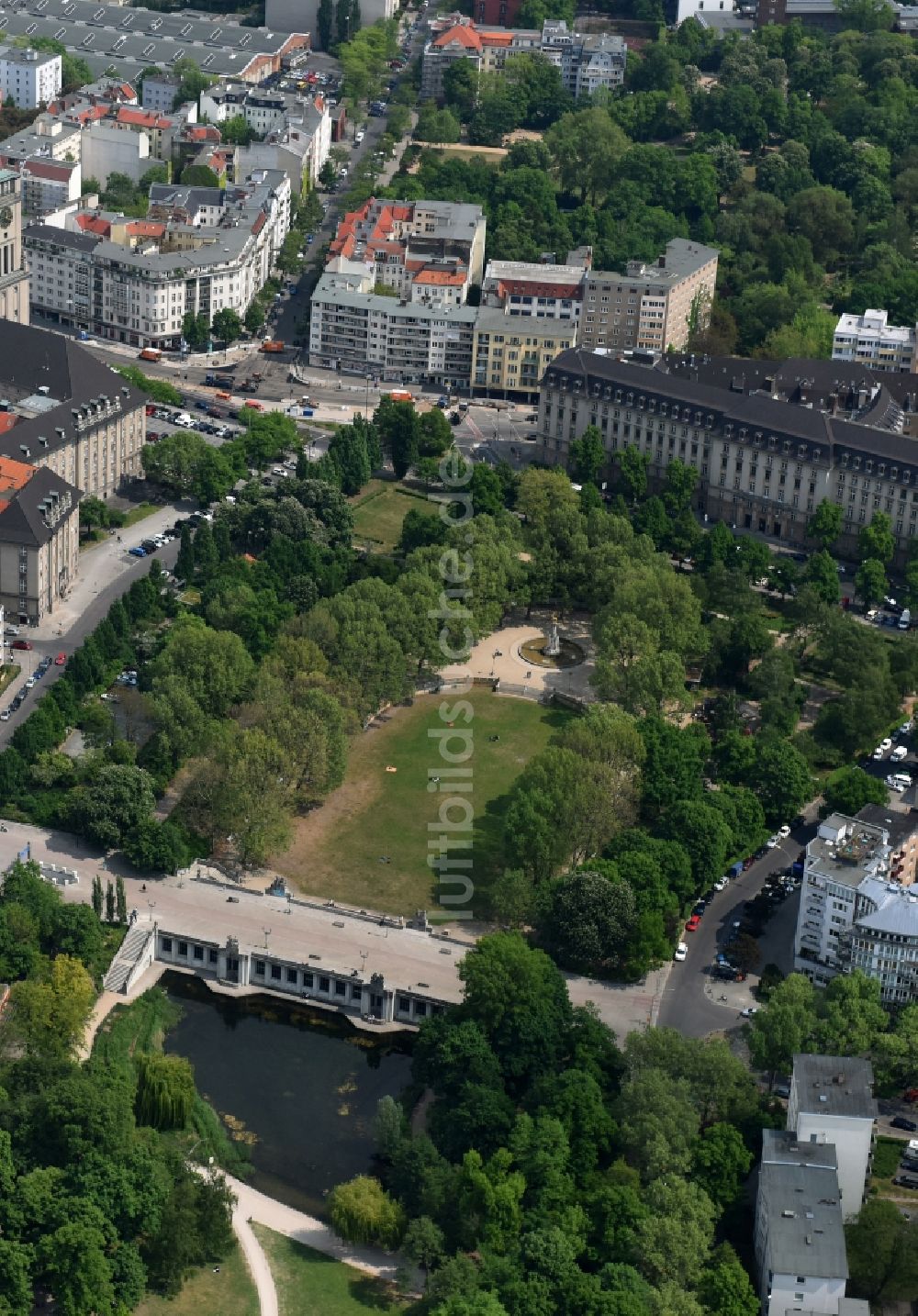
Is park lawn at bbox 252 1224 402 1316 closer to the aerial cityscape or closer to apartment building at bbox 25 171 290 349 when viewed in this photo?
the aerial cityscape

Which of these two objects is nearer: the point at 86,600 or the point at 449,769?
the point at 449,769

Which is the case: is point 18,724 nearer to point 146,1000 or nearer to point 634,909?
point 146,1000

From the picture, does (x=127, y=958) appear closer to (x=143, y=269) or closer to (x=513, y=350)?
(x=513, y=350)

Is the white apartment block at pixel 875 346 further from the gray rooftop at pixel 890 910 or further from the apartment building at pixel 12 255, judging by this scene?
the gray rooftop at pixel 890 910

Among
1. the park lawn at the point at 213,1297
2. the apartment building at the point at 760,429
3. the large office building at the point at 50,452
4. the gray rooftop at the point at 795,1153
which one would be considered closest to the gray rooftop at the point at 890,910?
the gray rooftop at the point at 795,1153

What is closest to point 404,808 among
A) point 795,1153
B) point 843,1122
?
point 795,1153

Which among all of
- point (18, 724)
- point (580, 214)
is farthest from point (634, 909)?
point (580, 214)
